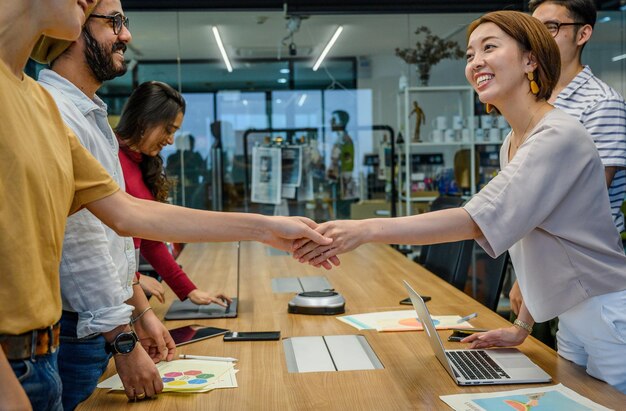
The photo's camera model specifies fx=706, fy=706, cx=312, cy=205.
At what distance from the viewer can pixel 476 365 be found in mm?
1783

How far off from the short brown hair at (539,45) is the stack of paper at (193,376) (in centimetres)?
110

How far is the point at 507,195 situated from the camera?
177 cm

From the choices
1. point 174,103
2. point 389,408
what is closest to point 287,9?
point 174,103

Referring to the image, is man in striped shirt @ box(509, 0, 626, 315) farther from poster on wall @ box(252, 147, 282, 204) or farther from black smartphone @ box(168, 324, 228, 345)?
poster on wall @ box(252, 147, 282, 204)

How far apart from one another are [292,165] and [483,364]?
16.3ft

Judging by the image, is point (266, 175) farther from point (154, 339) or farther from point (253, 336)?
point (154, 339)

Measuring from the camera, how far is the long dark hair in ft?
9.15

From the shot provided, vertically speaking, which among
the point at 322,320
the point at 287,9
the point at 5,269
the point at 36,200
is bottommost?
the point at 322,320

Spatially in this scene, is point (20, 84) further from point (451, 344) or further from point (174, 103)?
point (174, 103)

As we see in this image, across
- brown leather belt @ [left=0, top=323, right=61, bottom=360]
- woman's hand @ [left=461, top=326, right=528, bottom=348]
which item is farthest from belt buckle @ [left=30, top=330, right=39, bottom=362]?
woman's hand @ [left=461, top=326, right=528, bottom=348]

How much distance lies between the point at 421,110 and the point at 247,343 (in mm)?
4829

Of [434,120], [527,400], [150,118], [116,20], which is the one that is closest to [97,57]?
[116,20]

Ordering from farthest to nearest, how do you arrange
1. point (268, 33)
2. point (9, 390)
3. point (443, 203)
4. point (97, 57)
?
point (268, 33) → point (443, 203) → point (97, 57) → point (9, 390)

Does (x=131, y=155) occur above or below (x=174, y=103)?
below
